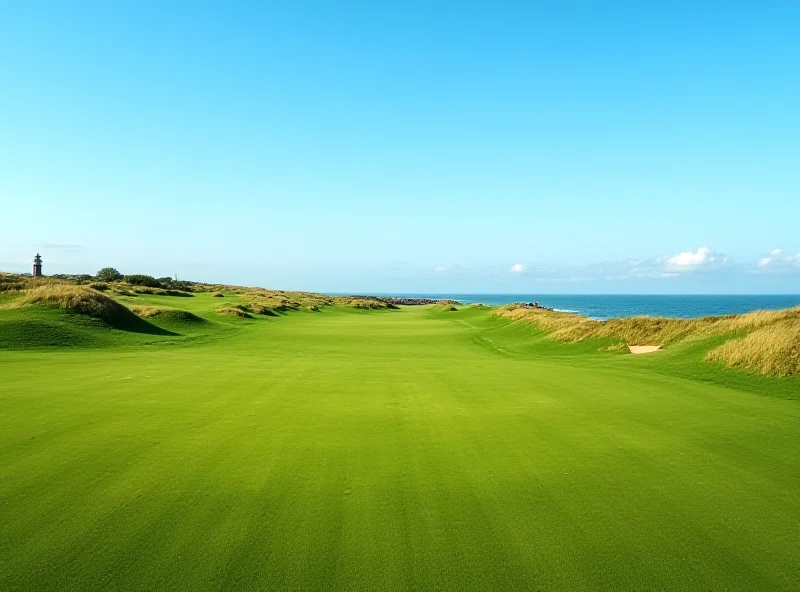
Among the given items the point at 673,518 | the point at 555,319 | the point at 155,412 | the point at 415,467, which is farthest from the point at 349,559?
the point at 555,319

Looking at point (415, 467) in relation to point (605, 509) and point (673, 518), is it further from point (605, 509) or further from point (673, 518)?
point (673, 518)

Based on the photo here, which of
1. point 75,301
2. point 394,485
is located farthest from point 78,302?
point 394,485

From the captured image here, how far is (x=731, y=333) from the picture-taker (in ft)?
56.8

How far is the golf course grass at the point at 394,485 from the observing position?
4.35 m

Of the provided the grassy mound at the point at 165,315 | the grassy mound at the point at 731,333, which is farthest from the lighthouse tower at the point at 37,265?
the grassy mound at the point at 731,333

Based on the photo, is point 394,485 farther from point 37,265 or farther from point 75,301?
point 37,265

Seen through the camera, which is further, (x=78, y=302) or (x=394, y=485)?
(x=78, y=302)

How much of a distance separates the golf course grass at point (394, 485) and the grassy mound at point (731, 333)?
35.1 inches

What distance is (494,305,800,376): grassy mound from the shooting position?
13688 mm

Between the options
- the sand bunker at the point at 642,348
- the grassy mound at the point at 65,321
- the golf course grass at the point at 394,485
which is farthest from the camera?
the sand bunker at the point at 642,348

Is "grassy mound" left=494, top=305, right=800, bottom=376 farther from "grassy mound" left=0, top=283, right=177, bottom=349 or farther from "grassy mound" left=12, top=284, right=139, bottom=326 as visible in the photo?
A: "grassy mound" left=12, top=284, right=139, bottom=326

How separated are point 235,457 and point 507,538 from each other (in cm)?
369

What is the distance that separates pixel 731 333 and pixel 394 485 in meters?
15.6

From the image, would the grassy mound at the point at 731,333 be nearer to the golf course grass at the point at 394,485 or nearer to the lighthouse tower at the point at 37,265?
the golf course grass at the point at 394,485
